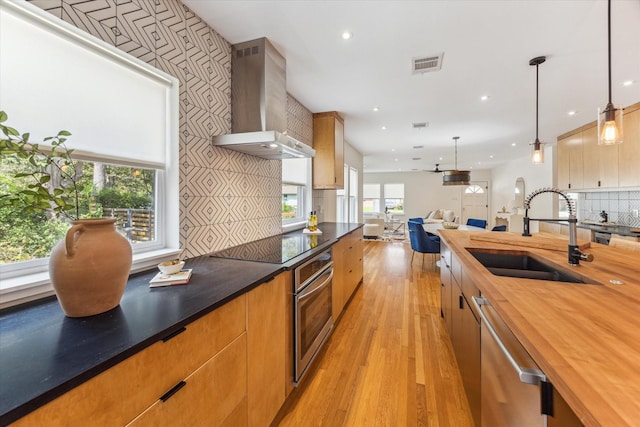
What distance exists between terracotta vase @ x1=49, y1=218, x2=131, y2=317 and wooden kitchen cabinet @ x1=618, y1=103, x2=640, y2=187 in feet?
19.0

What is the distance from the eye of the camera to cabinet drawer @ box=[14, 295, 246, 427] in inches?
22.9

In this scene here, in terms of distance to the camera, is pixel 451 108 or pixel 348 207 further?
pixel 348 207

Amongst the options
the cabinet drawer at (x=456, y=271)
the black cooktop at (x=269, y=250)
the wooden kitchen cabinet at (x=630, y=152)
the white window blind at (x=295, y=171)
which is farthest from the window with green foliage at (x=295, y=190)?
the wooden kitchen cabinet at (x=630, y=152)

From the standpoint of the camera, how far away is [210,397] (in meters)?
0.99

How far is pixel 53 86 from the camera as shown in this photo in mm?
1135

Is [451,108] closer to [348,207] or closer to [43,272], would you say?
[348,207]

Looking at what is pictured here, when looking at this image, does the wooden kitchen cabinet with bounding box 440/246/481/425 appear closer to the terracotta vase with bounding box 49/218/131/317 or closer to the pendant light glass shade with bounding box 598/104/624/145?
the pendant light glass shade with bounding box 598/104/624/145

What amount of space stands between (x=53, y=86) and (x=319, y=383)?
223 cm

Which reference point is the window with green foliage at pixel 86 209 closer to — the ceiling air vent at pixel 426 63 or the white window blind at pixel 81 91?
the white window blind at pixel 81 91

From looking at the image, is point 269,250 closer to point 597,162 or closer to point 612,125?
point 612,125

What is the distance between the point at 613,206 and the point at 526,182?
3713 millimetres

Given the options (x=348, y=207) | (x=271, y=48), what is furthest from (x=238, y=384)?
(x=348, y=207)

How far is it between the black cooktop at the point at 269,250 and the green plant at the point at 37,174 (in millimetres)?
901

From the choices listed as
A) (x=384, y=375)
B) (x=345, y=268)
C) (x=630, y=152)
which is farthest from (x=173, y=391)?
(x=630, y=152)
